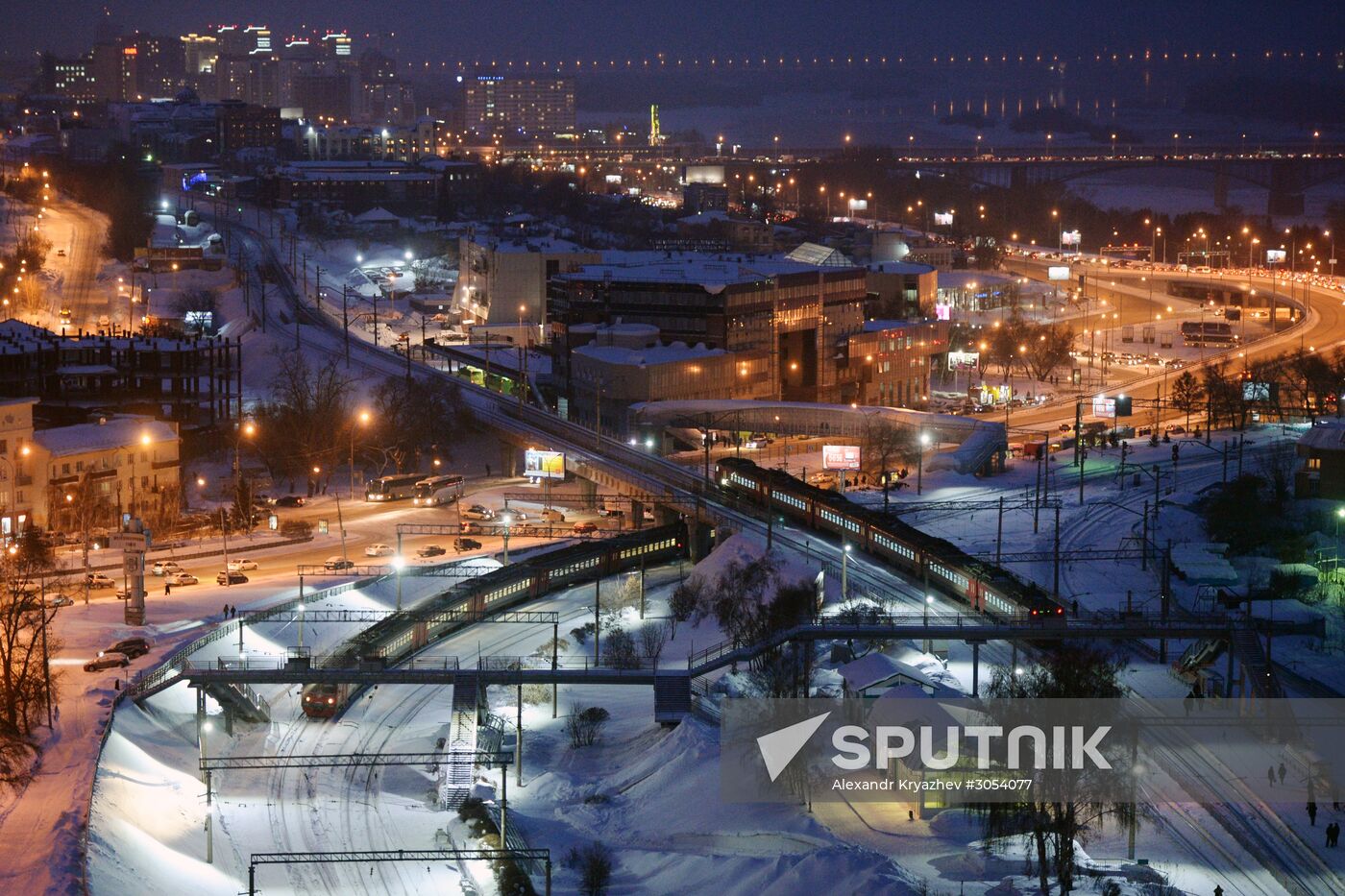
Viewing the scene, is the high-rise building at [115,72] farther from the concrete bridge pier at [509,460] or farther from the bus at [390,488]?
the bus at [390,488]

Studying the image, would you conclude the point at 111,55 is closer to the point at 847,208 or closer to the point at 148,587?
the point at 847,208

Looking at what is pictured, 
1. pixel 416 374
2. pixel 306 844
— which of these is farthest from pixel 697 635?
pixel 416 374

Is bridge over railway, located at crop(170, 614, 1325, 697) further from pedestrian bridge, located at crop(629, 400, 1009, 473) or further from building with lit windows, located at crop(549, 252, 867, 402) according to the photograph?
building with lit windows, located at crop(549, 252, 867, 402)

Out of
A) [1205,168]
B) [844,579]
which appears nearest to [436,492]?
[844,579]

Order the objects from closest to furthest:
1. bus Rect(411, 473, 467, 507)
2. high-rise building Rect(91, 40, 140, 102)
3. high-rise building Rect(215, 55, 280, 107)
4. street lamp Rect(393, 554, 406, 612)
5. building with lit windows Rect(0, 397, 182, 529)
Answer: street lamp Rect(393, 554, 406, 612)
building with lit windows Rect(0, 397, 182, 529)
bus Rect(411, 473, 467, 507)
high-rise building Rect(91, 40, 140, 102)
high-rise building Rect(215, 55, 280, 107)

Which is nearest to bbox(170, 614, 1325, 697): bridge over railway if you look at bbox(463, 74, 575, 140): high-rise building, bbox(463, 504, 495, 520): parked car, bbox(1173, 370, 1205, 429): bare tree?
bbox(463, 504, 495, 520): parked car

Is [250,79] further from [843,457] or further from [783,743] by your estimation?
[783,743]

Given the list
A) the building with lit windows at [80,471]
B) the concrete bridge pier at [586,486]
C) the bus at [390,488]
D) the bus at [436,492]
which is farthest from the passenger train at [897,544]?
the building with lit windows at [80,471]
